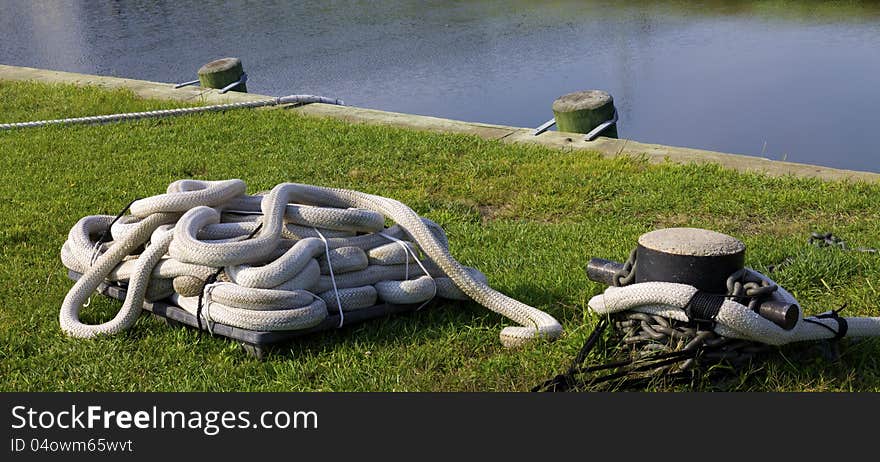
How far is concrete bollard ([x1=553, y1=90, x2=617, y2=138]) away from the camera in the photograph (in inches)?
271

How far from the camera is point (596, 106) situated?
6.91 m

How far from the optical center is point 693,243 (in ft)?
9.30

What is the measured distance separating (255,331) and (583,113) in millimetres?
4168

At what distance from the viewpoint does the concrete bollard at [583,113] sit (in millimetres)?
6895

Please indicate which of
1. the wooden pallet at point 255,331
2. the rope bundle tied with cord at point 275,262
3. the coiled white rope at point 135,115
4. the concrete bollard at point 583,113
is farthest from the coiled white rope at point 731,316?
the coiled white rope at point 135,115

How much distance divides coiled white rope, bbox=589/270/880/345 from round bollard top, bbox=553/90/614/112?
158 inches

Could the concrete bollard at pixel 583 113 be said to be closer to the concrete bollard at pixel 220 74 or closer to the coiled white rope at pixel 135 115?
the coiled white rope at pixel 135 115

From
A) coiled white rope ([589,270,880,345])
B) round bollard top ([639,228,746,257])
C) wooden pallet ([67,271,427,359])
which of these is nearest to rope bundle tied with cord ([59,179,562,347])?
wooden pallet ([67,271,427,359])

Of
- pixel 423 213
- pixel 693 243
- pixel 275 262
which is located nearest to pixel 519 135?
pixel 423 213

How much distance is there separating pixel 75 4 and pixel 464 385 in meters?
17.1

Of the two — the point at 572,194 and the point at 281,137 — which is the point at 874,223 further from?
the point at 281,137

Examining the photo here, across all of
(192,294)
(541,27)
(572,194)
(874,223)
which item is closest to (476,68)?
(541,27)

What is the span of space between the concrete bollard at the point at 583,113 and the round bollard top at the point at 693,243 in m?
4.03

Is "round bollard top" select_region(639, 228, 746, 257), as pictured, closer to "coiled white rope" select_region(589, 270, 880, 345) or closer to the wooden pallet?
"coiled white rope" select_region(589, 270, 880, 345)
